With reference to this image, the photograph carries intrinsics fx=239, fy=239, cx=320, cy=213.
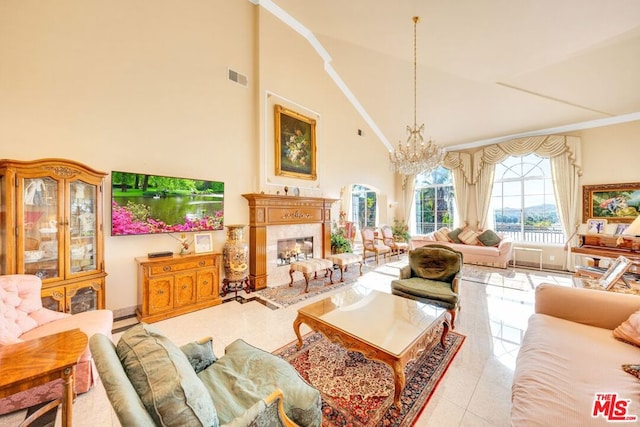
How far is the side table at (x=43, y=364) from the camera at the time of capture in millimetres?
1207

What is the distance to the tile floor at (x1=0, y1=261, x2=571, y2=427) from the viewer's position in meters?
1.75

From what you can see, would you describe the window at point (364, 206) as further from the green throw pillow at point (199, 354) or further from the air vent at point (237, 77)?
the green throw pillow at point (199, 354)

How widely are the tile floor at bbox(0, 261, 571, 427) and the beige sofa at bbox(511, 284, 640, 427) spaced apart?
45 centimetres

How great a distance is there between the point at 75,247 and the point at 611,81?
859 cm

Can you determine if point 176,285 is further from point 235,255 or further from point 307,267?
point 307,267

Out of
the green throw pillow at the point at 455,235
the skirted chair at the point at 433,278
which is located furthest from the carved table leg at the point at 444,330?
the green throw pillow at the point at 455,235

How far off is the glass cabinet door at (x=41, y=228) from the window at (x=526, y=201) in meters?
9.21

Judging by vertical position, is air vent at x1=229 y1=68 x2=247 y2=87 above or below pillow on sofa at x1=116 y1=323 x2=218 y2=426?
above

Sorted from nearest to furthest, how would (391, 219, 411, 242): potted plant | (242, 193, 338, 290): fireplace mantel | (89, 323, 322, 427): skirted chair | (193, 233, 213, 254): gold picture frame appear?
(89, 323, 322, 427): skirted chair
(193, 233, 213, 254): gold picture frame
(242, 193, 338, 290): fireplace mantel
(391, 219, 411, 242): potted plant

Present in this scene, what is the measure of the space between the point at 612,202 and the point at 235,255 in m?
8.11

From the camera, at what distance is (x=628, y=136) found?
17.1 feet

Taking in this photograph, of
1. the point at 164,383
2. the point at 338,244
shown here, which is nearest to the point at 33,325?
the point at 164,383

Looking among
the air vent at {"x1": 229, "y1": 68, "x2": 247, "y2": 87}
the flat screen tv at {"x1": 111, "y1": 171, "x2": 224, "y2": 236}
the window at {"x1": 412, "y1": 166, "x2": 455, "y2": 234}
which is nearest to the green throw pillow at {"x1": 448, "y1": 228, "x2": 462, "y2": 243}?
the window at {"x1": 412, "y1": 166, "x2": 455, "y2": 234}

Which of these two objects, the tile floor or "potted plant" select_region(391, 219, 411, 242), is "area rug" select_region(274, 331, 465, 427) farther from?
"potted plant" select_region(391, 219, 411, 242)
